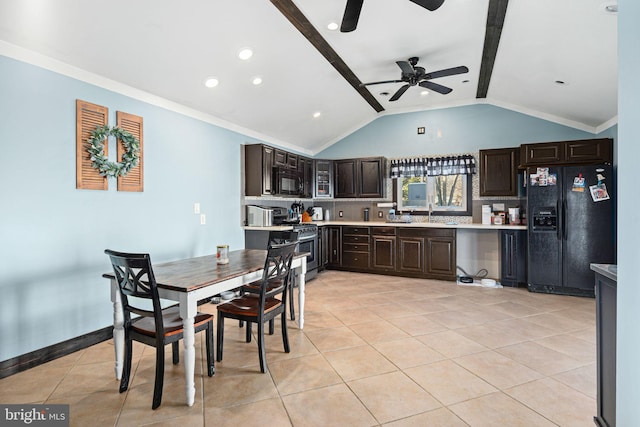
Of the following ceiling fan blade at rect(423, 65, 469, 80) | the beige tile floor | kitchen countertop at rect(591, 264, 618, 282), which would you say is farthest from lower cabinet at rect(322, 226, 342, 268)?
kitchen countertop at rect(591, 264, 618, 282)

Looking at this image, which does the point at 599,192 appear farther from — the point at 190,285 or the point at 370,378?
the point at 190,285

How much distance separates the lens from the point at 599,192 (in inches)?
170

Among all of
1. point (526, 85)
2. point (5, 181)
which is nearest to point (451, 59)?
point (526, 85)

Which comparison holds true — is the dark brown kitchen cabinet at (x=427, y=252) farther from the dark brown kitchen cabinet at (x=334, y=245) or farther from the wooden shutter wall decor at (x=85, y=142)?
the wooden shutter wall decor at (x=85, y=142)

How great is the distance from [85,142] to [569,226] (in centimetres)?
571

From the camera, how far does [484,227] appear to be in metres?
5.16

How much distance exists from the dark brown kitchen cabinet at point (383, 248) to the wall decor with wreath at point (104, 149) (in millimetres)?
3814

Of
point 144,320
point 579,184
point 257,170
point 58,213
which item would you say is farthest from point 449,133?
point 58,213

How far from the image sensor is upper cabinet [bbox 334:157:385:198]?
620 centimetres

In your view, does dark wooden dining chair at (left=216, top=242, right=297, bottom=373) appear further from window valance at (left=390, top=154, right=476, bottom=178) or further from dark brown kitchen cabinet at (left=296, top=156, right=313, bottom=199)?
window valance at (left=390, top=154, right=476, bottom=178)

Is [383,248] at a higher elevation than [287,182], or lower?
lower

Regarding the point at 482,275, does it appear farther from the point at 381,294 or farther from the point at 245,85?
the point at 245,85

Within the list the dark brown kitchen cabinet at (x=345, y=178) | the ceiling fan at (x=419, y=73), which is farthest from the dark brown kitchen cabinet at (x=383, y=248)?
the ceiling fan at (x=419, y=73)

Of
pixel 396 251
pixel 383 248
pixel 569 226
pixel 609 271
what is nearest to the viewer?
pixel 609 271
